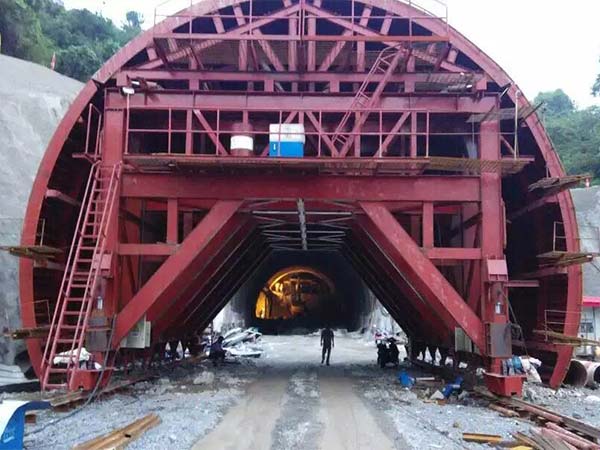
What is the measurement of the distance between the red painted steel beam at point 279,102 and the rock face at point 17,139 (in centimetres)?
852

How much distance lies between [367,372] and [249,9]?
403 inches

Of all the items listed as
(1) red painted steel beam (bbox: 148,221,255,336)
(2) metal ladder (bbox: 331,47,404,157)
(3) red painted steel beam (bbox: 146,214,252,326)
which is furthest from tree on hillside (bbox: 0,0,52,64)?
(2) metal ladder (bbox: 331,47,404,157)

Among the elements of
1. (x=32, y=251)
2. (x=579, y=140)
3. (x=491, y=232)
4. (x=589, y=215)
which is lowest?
(x=32, y=251)

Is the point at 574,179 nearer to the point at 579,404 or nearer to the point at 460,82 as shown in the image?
the point at 460,82

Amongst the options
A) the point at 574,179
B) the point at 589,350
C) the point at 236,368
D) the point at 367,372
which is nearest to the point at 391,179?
the point at 574,179

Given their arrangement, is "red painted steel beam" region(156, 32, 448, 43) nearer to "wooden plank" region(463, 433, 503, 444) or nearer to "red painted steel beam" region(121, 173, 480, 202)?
"red painted steel beam" region(121, 173, 480, 202)

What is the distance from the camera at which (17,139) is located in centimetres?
2631

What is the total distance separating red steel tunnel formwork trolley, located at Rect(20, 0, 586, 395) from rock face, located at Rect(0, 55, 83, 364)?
544 cm

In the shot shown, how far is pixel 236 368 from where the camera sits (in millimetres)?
18641

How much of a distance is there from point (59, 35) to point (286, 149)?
4621 cm

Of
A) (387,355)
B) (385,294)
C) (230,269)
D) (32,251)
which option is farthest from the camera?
(387,355)

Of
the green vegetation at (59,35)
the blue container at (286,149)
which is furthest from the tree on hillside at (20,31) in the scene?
the blue container at (286,149)

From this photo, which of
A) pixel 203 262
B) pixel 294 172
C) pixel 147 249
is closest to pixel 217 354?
pixel 203 262

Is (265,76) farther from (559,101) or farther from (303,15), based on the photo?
(559,101)
